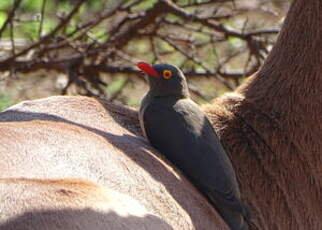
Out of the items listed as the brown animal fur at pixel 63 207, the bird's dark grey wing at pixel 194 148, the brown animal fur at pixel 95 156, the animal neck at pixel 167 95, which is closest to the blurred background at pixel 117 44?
the brown animal fur at pixel 95 156

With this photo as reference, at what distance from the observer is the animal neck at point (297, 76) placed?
5242 mm

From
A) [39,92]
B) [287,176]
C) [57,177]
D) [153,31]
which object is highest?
[57,177]

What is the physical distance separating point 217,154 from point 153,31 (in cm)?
395

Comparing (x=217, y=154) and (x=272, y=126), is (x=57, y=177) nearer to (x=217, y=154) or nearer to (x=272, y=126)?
(x=217, y=154)

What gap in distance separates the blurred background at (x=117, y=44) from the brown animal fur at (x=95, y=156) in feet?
9.70

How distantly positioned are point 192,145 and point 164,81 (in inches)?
16.6

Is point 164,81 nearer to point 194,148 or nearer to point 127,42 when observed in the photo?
point 194,148

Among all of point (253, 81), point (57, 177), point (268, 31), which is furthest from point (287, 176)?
point (268, 31)

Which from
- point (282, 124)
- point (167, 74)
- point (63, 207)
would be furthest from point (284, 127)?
point (63, 207)

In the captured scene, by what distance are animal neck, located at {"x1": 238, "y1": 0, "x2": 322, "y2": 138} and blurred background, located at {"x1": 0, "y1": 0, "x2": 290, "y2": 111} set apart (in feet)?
8.79

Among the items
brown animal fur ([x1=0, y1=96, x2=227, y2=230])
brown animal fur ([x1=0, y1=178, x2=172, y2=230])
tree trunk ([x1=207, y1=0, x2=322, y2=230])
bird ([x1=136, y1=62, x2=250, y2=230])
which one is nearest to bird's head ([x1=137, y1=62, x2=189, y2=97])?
bird ([x1=136, y1=62, x2=250, y2=230])

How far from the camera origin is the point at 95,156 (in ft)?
13.7

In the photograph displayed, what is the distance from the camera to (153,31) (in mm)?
8391

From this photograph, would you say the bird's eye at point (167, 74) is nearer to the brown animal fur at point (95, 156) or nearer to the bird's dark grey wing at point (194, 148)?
the bird's dark grey wing at point (194, 148)
